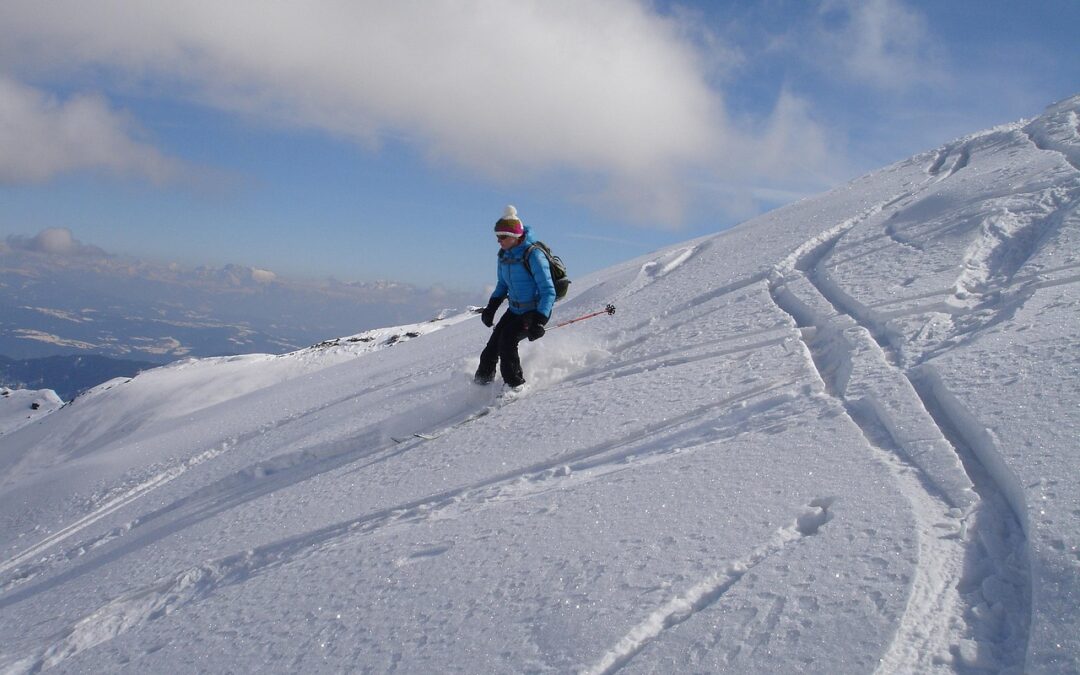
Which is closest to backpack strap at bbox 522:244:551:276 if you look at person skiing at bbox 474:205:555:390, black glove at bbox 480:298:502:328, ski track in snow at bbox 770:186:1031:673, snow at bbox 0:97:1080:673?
person skiing at bbox 474:205:555:390

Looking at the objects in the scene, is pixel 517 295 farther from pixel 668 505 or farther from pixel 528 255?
pixel 668 505

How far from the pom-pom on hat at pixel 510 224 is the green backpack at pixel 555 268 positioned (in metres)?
0.24

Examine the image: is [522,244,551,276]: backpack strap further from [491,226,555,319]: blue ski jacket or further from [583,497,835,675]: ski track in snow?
[583,497,835,675]: ski track in snow

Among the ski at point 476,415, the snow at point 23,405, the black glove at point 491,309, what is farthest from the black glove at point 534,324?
the snow at point 23,405

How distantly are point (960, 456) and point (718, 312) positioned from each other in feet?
17.2

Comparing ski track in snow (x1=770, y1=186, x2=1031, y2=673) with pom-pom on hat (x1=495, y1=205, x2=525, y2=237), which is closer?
ski track in snow (x1=770, y1=186, x2=1031, y2=673)

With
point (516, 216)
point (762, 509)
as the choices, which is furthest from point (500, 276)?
point (762, 509)

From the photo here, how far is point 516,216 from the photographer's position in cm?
788

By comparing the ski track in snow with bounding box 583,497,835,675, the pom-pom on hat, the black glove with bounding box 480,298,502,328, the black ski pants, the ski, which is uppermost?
the pom-pom on hat

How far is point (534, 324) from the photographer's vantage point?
25.9 ft

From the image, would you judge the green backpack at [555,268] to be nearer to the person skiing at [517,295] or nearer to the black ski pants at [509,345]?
the person skiing at [517,295]

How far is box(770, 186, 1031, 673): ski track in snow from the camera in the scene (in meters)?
2.62

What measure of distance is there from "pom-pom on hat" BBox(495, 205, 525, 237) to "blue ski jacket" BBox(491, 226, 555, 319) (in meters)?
0.11

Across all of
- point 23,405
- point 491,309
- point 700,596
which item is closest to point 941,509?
point 700,596
